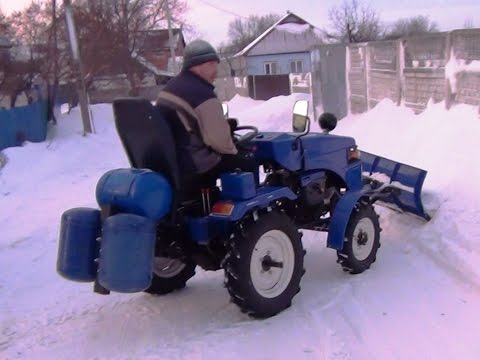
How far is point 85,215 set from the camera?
13.0 ft

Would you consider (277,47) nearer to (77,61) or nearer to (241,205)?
(77,61)

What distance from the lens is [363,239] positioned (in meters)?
5.08

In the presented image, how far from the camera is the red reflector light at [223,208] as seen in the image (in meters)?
4.02

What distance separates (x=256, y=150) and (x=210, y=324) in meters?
1.34

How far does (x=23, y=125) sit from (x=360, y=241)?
500 inches

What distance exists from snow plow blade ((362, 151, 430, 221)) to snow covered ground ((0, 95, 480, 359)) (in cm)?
18

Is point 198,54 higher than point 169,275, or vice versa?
point 198,54

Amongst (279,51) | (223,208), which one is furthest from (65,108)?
(279,51)

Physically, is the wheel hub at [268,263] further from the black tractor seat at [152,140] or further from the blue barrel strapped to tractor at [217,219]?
the black tractor seat at [152,140]

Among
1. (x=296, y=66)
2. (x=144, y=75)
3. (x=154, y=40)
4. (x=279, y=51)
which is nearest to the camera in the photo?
(x=144, y=75)

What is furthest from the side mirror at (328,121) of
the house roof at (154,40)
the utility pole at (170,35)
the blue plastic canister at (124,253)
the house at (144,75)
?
the house roof at (154,40)

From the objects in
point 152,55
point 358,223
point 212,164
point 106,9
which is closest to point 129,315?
point 212,164

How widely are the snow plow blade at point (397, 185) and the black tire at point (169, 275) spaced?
1801mm

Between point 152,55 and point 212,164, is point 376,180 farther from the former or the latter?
A: point 152,55
